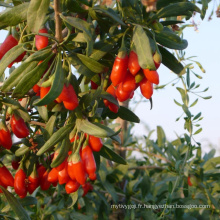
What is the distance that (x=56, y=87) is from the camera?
41.1 inches

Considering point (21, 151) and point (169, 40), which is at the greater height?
point (169, 40)

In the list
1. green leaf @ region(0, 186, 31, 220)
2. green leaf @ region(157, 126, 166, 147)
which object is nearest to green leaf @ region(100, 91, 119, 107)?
green leaf @ region(0, 186, 31, 220)

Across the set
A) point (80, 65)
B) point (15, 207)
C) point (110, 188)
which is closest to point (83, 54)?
point (80, 65)

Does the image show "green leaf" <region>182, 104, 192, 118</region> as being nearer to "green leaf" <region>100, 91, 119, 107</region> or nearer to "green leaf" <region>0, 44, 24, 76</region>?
"green leaf" <region>100, 91, 119, 107</region>

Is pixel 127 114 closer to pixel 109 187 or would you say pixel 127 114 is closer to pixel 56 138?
pixel 56 138

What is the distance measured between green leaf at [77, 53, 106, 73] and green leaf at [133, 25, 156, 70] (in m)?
0.17

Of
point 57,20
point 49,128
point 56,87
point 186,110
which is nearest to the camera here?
point 56,87

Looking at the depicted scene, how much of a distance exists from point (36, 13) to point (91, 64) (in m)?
0.23

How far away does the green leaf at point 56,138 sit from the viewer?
1.21 meters

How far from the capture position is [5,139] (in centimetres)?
145

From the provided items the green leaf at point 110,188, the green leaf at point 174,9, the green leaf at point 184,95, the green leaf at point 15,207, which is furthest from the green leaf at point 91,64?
the green leaf at point 110,188

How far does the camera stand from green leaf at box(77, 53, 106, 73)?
1209 millimetres

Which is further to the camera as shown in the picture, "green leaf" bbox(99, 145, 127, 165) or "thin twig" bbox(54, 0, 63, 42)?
"green leaf" bbox(99, 145, 127, 165)

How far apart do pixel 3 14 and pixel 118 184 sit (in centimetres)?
167
